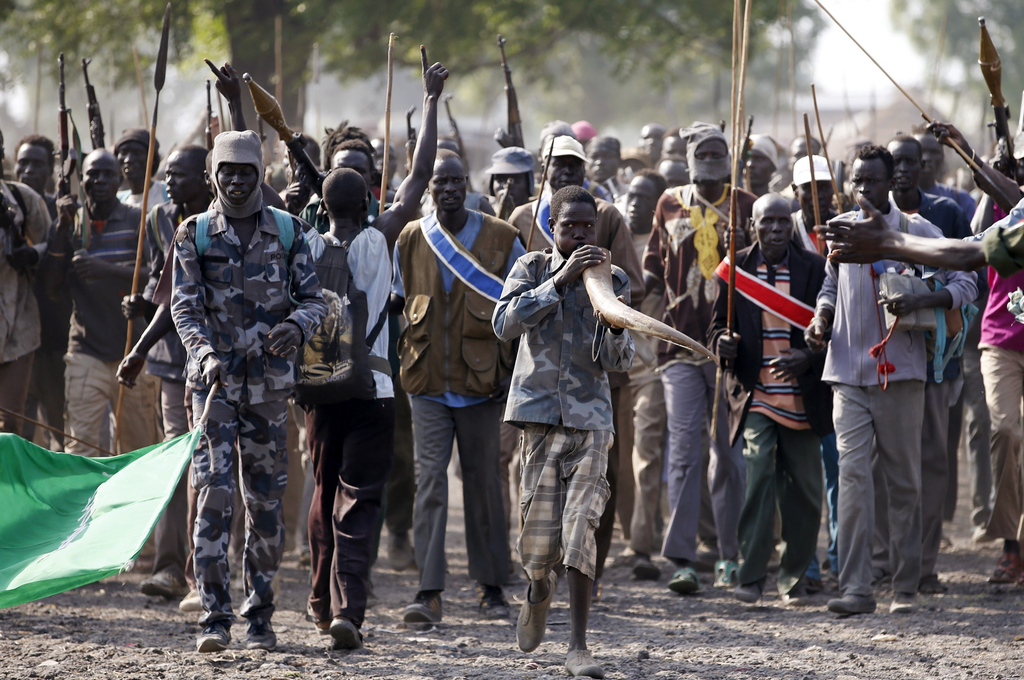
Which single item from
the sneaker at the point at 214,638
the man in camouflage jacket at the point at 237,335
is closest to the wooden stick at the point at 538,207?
the man in camouflage jacket at the point at 237,335

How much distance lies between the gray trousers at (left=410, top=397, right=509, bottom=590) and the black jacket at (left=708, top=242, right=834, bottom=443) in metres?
1.43

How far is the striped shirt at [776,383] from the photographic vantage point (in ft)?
23.0

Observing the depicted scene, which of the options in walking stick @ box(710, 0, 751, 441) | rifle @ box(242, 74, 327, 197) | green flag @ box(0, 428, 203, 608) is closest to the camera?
green flag @ box(0, 428, 203, 608)

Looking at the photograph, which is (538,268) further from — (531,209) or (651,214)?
(651,214)

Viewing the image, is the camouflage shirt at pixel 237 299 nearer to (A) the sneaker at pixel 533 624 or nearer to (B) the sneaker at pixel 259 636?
(B) the sneaker at pixel 259 636

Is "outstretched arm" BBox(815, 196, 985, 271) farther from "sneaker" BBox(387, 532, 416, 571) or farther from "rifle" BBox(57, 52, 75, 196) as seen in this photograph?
"rifle" BBox(57, 52, 75, 196)

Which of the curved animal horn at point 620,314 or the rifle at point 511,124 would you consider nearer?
the curved animal horn at point 620,314

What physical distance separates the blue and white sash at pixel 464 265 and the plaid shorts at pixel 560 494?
1.31 m

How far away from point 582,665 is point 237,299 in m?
2.27

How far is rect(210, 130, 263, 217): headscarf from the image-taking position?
18.2ft

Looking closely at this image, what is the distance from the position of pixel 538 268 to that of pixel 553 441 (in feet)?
2.68

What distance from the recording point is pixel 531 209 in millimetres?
7527

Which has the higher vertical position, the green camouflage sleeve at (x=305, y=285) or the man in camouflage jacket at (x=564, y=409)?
the green camouflage sleeve at (x=305, y=285)

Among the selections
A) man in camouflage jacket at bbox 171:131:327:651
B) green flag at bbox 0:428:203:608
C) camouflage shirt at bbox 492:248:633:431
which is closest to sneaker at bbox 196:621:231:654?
man in camouflage jacket at bbox 171:131:327:651
